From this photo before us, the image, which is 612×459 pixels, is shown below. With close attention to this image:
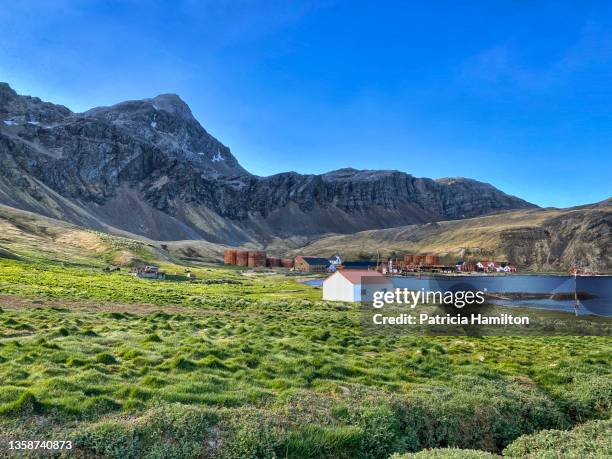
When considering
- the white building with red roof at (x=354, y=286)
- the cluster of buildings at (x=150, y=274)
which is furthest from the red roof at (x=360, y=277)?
the cluster of buildings at (x=150, y=274)

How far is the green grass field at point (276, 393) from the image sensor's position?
10297mm

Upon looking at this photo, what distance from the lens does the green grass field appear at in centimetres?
1030

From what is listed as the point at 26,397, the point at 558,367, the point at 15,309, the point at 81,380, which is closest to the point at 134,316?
the point at 15,309

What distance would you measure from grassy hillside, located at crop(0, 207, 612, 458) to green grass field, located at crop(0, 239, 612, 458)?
0.14 feet

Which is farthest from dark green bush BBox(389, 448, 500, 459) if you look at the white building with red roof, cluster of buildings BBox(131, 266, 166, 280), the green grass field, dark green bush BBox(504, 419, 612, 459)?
cluster of buildings BBox(131, 266, 166, 280)

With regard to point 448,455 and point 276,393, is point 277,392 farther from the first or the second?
point 448,455

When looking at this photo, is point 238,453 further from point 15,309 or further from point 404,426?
point 15,309

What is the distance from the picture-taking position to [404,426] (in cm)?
1249

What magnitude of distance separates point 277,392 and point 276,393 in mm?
177

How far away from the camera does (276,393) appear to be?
44.5 feet

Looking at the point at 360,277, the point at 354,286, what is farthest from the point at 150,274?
the point at 360,277

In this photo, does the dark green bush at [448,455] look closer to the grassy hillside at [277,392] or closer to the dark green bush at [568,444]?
the grassy hillside at [277,392]

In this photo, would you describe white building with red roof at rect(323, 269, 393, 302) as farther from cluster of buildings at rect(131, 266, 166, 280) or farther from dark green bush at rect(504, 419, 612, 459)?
dark green bush at rect(504, 419, 612, 459)

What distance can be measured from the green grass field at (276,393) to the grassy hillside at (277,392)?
0.04m
